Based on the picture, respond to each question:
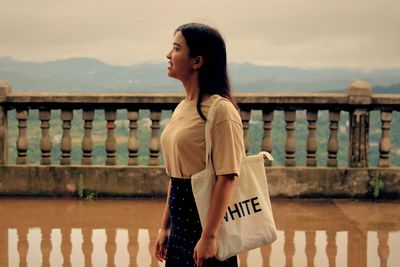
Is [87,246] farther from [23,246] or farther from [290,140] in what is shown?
[290,140]

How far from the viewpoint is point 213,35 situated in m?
3.29

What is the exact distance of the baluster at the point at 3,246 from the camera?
5.95 m

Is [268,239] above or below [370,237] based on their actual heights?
above

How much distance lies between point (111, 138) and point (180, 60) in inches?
233

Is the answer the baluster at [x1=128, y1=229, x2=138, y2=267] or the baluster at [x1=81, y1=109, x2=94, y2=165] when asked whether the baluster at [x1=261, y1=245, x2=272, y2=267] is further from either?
the baluster at [x1=81, y1=109, x2=94, y2=165]

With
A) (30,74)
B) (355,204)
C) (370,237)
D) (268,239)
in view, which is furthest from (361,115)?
(30,74)

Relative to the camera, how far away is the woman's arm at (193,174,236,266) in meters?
3.14

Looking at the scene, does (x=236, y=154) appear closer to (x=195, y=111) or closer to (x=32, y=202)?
(x=195, y=111)

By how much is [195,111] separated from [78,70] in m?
167

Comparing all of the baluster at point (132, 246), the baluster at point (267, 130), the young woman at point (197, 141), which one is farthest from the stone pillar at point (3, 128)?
the young woman at point (197, 141)

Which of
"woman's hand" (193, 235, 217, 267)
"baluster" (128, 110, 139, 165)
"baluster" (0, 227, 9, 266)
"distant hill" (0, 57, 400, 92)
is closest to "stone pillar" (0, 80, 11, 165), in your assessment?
"baluster" (128, 110, 139, 165)

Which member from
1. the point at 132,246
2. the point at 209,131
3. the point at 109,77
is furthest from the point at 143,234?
the point at 109,77

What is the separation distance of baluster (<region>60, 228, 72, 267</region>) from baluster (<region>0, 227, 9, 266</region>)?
0.46m

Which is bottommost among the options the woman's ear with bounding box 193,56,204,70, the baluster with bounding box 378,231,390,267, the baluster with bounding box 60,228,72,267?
the baluster with bounding box 378,231,390,267
